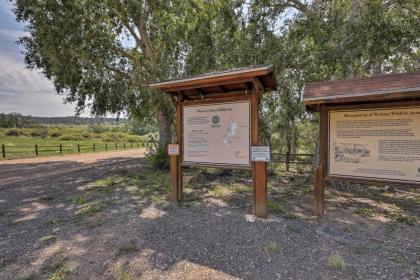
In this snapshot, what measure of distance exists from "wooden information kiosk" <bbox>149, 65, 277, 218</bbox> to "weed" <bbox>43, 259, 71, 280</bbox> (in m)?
3.17

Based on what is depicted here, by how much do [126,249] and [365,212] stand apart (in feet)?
17.5

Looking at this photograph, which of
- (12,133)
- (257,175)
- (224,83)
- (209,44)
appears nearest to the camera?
(257,175)

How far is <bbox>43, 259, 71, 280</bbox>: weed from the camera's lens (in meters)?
3.06

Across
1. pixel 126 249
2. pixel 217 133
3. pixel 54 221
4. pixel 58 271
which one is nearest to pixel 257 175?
pixel 217 133

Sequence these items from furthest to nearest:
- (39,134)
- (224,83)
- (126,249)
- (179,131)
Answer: (39,134), (179,131), (224,83), (126,249)

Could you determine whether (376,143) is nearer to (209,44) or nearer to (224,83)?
(224,83)

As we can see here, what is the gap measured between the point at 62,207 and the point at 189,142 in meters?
3.42

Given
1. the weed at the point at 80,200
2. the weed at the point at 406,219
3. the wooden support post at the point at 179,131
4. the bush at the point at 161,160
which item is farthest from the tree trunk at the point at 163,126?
the weed at the point at 406,219

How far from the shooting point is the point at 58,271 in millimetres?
3170

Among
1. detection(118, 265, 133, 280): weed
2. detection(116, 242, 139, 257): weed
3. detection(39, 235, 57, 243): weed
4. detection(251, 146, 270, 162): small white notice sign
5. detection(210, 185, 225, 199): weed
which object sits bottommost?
detection(118, 265, 133, 280): weed

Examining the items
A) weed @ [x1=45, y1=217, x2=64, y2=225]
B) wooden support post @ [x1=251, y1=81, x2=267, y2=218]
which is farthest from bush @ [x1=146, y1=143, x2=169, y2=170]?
wooden support post @ [x1=251, y1=81, x2=267, y2=218]

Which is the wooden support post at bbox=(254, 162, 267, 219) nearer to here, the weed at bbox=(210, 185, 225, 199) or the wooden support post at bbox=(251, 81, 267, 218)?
the wooden support post at bbox=(251, 81, 267, 218)

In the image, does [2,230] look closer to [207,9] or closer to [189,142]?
[189,142]

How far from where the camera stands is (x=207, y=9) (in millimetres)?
9805
